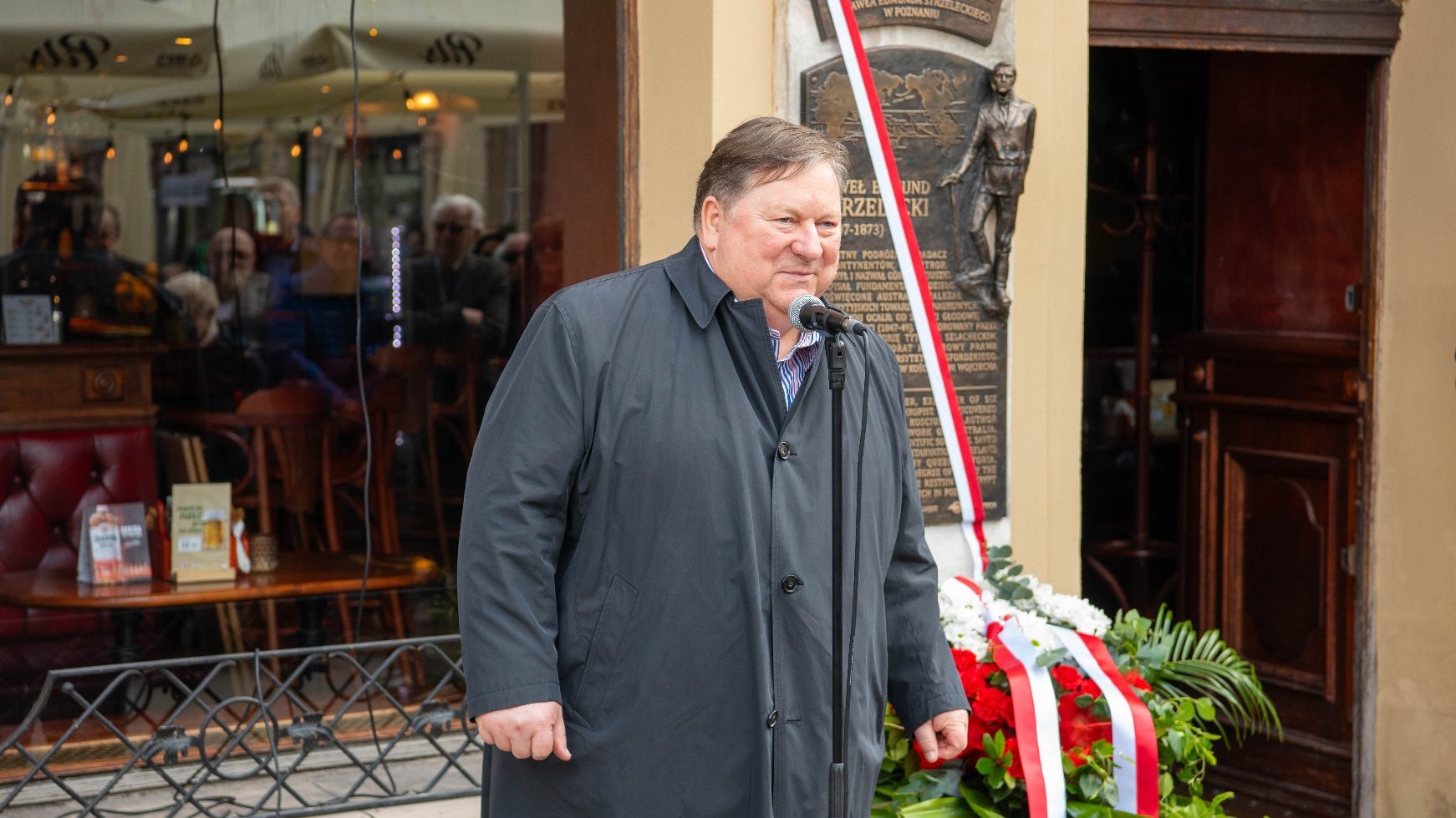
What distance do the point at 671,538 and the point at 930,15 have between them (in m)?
2.16

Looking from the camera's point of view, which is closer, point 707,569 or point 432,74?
point 707,569

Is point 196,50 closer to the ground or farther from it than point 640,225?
farther from it

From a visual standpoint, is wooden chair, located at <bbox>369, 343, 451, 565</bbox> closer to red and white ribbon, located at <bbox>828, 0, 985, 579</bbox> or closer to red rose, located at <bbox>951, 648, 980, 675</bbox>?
red and white ribbon, located at <bbox>828, 0, 985, 579</bbox>

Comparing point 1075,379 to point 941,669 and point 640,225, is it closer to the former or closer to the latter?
point 640,225

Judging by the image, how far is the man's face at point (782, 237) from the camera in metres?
2.62

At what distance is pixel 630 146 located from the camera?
14.3ft

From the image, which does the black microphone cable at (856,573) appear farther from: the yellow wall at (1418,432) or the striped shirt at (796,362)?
the yellow wall at (1418,432)

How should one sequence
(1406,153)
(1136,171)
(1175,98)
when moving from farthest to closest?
1. (1175,98)
2. (1136,171)
3. (1406,153)

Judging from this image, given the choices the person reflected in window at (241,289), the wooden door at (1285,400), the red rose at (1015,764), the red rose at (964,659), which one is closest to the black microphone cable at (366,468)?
the person reflected in window at (241,289)

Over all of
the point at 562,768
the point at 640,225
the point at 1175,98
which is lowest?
the point at 562,768

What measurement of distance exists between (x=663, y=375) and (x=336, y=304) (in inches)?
299

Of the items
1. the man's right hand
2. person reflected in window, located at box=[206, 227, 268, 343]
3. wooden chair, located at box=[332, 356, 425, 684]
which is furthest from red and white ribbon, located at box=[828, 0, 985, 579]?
person reflected in window, located at box=[206, 227, 268, 343]

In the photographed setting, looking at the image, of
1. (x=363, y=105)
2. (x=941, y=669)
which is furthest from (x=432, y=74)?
(x=941, y=669)

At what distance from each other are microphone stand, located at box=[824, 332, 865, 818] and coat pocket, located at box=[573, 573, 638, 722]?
33cm
